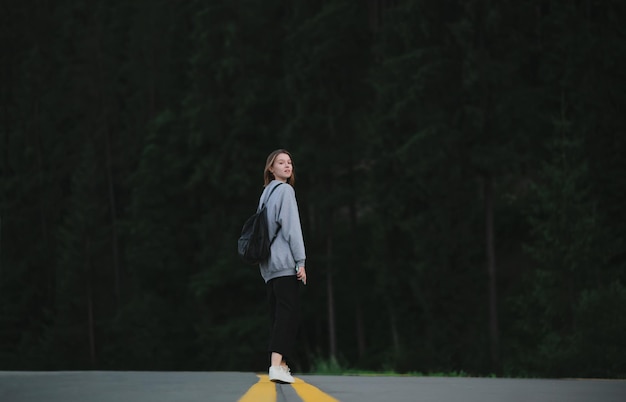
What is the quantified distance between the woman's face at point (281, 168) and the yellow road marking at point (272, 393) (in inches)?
59.2

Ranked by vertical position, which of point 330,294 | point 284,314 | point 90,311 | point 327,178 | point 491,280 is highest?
point 327,178

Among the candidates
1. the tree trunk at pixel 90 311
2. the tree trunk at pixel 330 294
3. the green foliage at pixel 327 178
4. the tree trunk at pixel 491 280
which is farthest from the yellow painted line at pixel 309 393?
the tree trunk at pixel 90 311

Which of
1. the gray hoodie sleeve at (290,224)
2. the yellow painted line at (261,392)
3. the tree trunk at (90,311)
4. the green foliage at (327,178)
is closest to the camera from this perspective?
the yellow painted line at (261,392)

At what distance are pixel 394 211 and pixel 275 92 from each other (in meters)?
10.2

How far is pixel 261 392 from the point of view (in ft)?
23.2

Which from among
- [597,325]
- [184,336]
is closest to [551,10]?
[597,325]

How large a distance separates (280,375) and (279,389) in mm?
703

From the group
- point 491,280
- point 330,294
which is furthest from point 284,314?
point 330,294

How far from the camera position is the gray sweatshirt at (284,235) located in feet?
27.2

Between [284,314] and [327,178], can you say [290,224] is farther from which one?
[327,178]

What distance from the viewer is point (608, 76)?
3725 cm

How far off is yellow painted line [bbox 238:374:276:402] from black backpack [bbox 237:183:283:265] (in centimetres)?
89

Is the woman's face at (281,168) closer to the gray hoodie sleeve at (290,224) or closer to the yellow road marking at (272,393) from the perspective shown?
the gray hoodie sleeve at (290,224)

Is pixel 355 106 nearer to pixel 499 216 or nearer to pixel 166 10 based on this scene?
pixel 499 216
